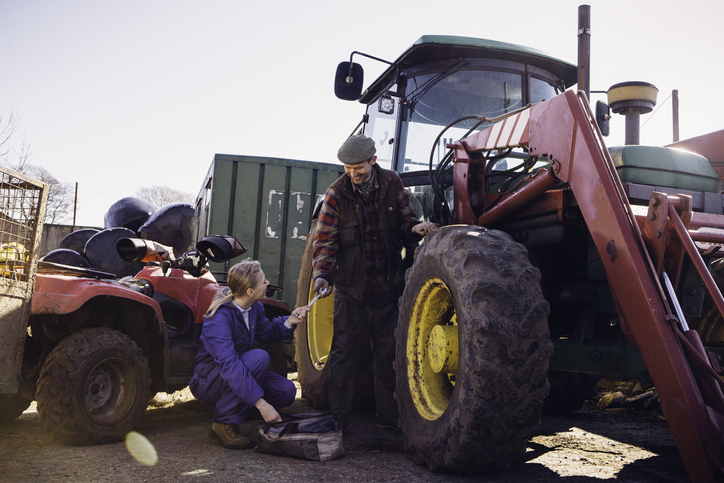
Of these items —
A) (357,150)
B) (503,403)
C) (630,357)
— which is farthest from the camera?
(357,150)

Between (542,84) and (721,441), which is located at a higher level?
(542,84)

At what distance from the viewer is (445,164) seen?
449cm

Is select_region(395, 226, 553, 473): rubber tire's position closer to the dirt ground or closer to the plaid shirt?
the dirt ground

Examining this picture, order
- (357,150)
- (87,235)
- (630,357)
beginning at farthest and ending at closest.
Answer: (87,235) < (357,150) < (630,357)

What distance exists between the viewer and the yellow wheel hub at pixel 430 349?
3182mm

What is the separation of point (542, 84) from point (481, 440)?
3.27m

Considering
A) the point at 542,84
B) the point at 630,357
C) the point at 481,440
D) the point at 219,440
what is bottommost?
the point at 219,440

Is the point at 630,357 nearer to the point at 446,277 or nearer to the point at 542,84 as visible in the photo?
the point at 446,277

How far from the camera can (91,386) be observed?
3.56 m

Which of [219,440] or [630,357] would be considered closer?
[630,357]

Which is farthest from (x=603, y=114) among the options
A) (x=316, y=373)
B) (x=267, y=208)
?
(x=267, y=208)

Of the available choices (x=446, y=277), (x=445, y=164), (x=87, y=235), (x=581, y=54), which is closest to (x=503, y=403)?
(x=446, y=277)

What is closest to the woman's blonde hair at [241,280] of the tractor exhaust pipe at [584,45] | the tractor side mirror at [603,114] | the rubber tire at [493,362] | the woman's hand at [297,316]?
the woman's hand at [297,316]

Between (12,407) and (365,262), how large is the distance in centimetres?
252
